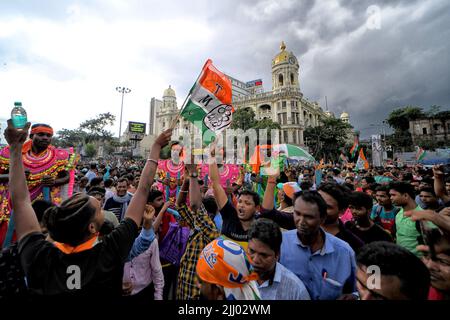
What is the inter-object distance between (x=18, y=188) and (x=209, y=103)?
2399 millimetres

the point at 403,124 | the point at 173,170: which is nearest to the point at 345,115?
the point at 403,124

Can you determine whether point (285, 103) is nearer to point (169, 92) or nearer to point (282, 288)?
point (169, 92)

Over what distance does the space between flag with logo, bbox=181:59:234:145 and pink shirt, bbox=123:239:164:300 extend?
1.69m

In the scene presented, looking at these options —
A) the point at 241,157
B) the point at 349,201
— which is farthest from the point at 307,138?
the point at 349,201

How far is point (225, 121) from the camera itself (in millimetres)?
3512

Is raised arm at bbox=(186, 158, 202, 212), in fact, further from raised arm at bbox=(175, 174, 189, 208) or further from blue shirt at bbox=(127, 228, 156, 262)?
blue shirt at bbox=(127, 228, 156, 262)

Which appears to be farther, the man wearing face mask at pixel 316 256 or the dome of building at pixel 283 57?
the dome of building at pixel 283 57

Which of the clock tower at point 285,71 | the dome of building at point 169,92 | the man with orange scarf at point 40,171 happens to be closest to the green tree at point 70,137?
the dome of building at point 169,92

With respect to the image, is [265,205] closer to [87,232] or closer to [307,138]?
[87,232]

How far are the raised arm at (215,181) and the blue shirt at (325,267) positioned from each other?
2.76 ft

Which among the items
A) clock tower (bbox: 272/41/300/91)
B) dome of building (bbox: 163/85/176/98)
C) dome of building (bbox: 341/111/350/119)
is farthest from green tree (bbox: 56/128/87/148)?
dome of building (bbox: 341/111/350/119)

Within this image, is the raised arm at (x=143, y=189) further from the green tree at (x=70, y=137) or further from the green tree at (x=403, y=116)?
the green tree at (x=403, y=116)

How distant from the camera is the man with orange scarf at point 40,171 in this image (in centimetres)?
319

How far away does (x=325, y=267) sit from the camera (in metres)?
2.07
